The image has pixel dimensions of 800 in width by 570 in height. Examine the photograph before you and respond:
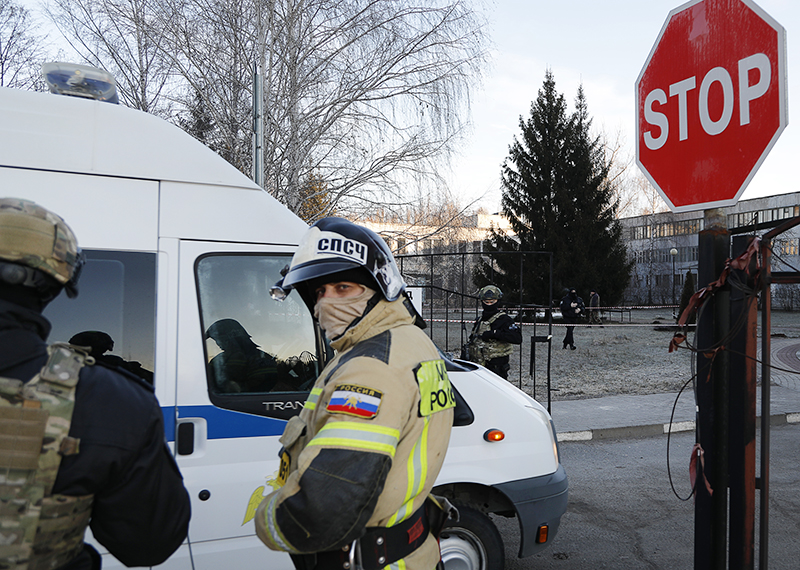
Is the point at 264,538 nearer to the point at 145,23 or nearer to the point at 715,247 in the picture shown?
the point at 715,247

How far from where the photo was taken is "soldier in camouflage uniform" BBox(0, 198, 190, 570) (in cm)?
119

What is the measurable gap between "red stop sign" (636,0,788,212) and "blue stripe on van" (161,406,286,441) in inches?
82.3

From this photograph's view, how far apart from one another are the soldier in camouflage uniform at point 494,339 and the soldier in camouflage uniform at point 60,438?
690 cm

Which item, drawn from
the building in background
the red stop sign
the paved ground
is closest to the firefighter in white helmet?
the red stop sign

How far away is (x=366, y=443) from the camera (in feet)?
4.59

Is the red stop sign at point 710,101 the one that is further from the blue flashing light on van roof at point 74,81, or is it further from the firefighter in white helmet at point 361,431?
the blue flashing light on van roof at point 74,81

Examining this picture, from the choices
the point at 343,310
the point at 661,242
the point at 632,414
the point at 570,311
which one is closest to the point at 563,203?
the point at 570,311

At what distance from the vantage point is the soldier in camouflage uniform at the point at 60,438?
1.19 metres

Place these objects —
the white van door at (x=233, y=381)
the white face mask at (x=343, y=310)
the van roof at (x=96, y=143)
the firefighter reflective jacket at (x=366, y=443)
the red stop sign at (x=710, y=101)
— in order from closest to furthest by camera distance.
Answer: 1. the firefighter reflective jacket at (x=366, y=443)
2. the white face mask at (x=343, y=310)
3. the red stop sign at (x=710, y=101)
4. the van roof at (x=96, y=143)
5. the white van door at (x=233, y=381)

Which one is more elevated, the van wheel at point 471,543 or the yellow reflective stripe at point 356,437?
the yellow reflective stripe at point 356,437

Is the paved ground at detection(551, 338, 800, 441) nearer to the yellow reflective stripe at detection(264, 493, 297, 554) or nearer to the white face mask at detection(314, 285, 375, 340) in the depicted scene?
the white face mask at detection(314, 285, 375, 340)

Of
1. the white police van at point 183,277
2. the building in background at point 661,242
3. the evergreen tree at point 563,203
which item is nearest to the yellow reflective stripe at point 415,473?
the white police van at point 183,277

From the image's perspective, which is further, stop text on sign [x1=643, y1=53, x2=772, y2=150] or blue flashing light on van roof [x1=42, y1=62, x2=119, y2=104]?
blue flashing light on van roof [x1=42, y1=62, x2=119, y2=104]

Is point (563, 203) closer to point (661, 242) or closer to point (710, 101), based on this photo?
point (661, 242)
